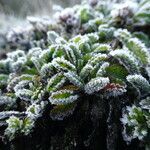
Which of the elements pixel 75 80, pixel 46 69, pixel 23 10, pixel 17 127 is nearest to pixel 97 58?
pixel 75 80

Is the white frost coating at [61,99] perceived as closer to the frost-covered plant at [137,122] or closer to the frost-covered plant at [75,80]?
the frost-covered plant at [75,80]

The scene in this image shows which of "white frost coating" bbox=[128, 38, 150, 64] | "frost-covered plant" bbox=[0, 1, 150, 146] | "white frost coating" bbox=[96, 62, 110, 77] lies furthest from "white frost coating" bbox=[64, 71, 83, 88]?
"white frost coating" bbox=[128, 38, 150, 64]

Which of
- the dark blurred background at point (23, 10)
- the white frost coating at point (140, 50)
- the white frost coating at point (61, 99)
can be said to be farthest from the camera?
the dark blurred background at point (23, 10)

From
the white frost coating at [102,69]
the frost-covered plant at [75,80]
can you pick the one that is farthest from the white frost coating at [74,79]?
the white frost coating at [102,69]

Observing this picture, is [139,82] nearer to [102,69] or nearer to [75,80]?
[102,69]

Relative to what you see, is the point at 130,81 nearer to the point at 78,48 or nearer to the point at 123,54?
the point at 123,54

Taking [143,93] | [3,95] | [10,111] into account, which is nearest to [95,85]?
[143,93]
